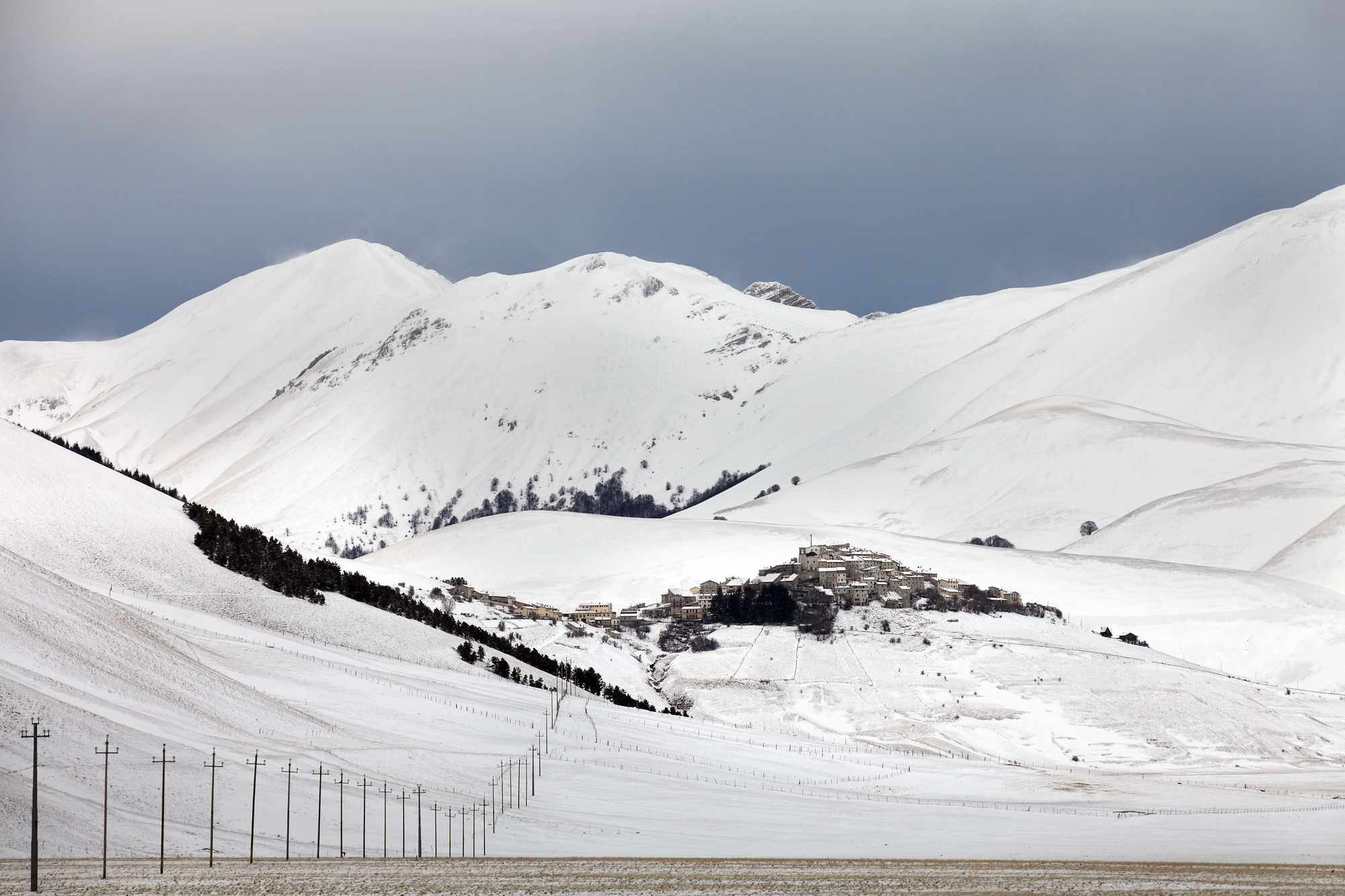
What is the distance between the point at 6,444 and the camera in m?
109

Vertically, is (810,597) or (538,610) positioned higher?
(810,597)

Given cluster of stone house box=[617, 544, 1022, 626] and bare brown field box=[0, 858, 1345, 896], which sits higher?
cluster of stone house box=[617, 544, 1022, 626]

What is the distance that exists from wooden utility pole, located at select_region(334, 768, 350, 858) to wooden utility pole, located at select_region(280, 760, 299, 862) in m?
1.78

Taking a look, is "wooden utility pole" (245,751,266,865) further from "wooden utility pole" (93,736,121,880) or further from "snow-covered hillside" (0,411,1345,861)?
"wooden utility pole" (93,736,121,880)

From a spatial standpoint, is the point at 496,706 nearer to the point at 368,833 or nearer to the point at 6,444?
the point at 368,833

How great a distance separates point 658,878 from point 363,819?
45.5 ft

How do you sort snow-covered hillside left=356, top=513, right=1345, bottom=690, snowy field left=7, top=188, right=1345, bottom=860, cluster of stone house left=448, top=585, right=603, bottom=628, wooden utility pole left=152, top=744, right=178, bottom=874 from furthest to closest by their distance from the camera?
cluster of stone house left=448, top=585, right=603, bottom=628
snow-covered hillside left=356, top=513, right=1345, bottom=690
snowy field left=7, top=188, right=1345, bottom=860
wooden utility pole left=152, top=744, right=178, bottom=874

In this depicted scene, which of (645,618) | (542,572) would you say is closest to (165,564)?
(645,618)

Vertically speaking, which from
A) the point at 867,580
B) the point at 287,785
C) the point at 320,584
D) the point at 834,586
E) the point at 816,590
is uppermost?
the point at 867,580

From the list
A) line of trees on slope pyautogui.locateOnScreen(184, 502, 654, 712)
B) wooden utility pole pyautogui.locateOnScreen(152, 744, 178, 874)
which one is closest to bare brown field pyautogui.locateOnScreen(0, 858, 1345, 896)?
wooden utility pole pyautogui.locateOnScreen(152, 744, 178, 874)

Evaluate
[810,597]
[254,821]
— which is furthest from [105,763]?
[810,597]

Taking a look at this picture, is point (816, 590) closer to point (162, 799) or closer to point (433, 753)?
point (433, 753)

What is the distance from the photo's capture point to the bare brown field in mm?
33250

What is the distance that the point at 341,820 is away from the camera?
4344 centimetres
